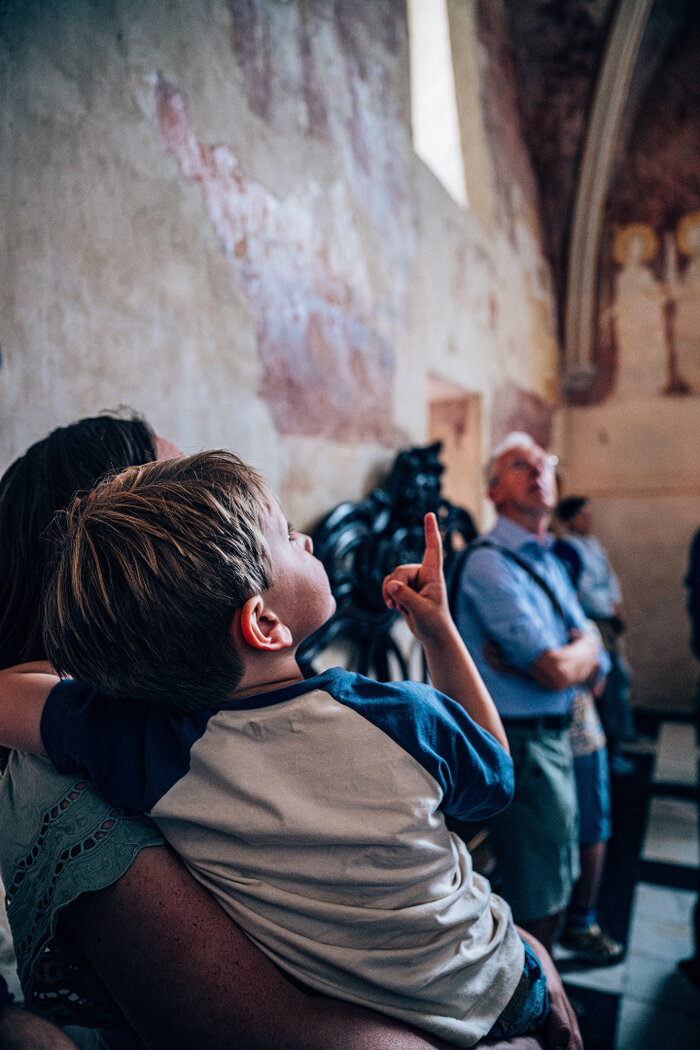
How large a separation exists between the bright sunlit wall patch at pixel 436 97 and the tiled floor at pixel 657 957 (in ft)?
14.9

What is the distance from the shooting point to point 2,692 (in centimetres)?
113

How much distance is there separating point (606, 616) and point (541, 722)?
411 cm

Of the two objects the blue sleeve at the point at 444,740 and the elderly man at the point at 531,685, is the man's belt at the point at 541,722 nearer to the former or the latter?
the elderly man at the point at 531,685

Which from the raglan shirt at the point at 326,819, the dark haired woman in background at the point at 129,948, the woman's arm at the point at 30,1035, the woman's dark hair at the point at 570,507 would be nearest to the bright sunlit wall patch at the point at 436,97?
the woman's dark hair at the point at 570,507

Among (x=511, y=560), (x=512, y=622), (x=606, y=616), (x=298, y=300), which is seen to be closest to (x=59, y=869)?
(x=512, y=622)

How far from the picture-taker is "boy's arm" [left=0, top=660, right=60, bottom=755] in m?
1.06

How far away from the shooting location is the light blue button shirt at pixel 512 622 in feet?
8.47

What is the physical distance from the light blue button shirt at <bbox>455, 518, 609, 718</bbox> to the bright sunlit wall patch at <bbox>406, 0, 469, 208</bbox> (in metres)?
3.59

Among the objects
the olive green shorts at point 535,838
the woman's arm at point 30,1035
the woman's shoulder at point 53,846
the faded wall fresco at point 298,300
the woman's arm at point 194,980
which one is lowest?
the olive green shorts at point 535,838

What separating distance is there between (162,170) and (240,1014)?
216 centimetres

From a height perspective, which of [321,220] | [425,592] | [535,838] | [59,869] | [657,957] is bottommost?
[657,957]

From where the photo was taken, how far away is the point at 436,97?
5.53m

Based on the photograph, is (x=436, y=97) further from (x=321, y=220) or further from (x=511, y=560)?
(x=511, y=560)

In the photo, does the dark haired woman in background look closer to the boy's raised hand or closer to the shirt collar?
the boy's raised hand
